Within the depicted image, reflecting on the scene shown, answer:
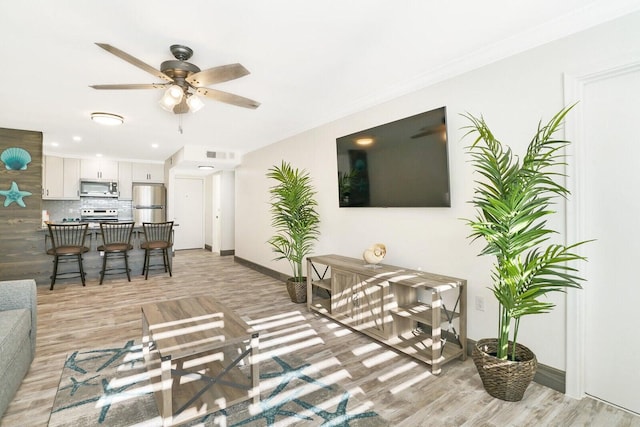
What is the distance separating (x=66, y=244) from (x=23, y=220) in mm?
694

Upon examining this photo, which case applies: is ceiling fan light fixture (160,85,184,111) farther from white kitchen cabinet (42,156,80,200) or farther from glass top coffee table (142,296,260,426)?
white kitchen cabinet (42,156,80,200)

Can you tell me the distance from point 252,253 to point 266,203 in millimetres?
1236

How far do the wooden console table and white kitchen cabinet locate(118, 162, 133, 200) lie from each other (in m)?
6.64

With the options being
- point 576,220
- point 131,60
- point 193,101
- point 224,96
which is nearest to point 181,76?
point 193,101

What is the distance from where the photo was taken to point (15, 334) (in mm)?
2016

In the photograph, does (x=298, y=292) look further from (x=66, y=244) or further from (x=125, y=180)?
(x=125, y=180)

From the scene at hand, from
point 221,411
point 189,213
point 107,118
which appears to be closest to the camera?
point 221,411

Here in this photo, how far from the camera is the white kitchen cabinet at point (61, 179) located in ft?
22.3

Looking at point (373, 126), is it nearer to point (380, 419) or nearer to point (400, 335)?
point (400, 335)

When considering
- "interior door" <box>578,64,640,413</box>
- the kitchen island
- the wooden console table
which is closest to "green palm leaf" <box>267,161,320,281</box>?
the wooden console table

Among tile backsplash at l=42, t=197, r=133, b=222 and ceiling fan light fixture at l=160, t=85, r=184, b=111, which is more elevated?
ceiling fan light fixture at l=160, t=85, r=184, b=111

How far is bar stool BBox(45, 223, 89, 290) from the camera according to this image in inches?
186

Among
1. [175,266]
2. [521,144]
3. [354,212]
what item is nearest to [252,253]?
[175,266]

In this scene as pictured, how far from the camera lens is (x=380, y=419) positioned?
186 cm
